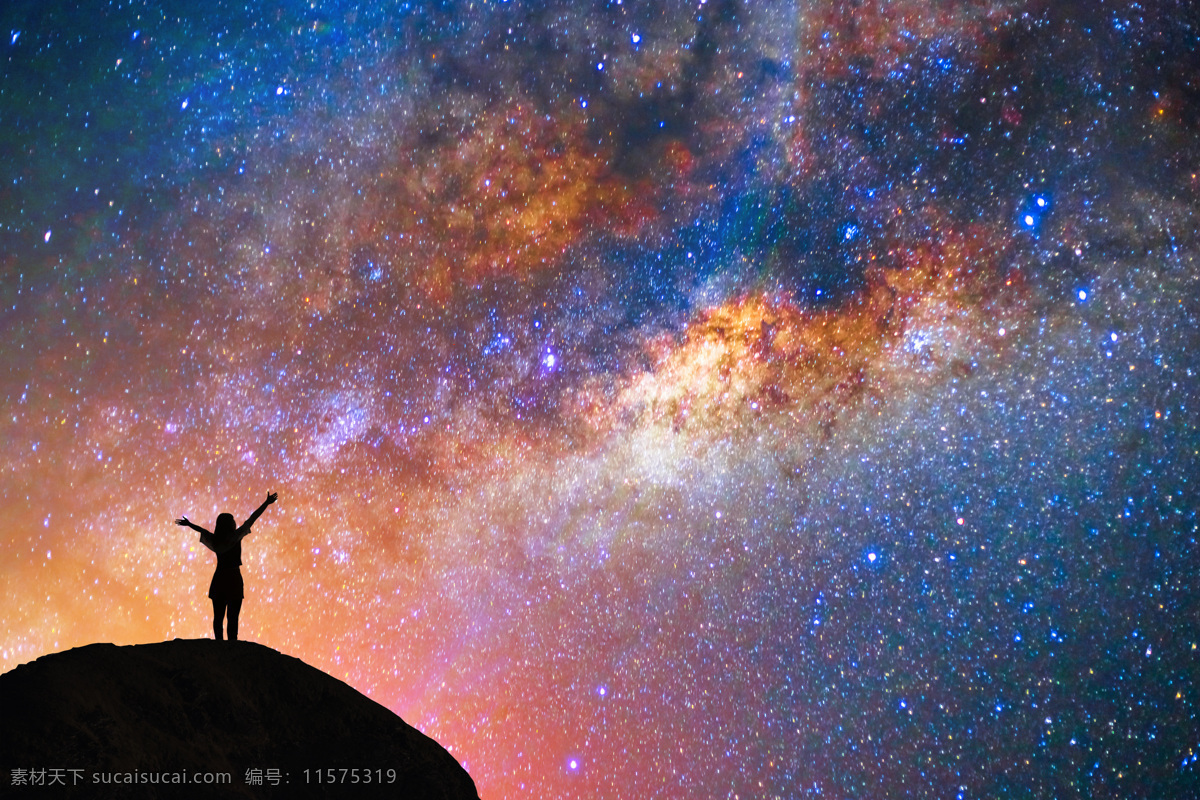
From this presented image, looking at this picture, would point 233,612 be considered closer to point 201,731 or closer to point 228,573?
point 228,573

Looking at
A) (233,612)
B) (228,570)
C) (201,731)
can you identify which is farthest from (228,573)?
(201,731)

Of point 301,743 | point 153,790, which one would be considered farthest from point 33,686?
point 301,743

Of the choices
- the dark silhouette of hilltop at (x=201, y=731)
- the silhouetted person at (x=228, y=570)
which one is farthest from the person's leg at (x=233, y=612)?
the dark silhouette of hilltop at (x=201, y=731)

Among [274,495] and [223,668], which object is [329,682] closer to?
[223,668]

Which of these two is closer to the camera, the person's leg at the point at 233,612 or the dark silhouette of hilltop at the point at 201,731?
the dark silhouette of hilltop at the point at 201,731

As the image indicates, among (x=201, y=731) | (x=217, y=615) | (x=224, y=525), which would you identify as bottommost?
(x=201, y=731)

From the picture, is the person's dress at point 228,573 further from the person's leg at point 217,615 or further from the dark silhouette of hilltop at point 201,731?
the dark silhouette of hilltop at point 201,731

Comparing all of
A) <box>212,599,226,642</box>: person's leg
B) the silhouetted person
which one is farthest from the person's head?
<box>212,599,226,642</box>: person's leg

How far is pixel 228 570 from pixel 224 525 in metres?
0.44

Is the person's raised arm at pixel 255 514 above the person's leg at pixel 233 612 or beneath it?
above

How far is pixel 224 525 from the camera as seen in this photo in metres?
8.30

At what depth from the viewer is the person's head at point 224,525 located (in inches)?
325

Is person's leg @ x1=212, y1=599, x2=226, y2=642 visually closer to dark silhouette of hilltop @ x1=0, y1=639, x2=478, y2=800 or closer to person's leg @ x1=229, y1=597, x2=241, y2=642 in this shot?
person's leg @ x1=229, y1=597, x2=241, y2=642

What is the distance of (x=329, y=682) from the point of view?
26.4ft
